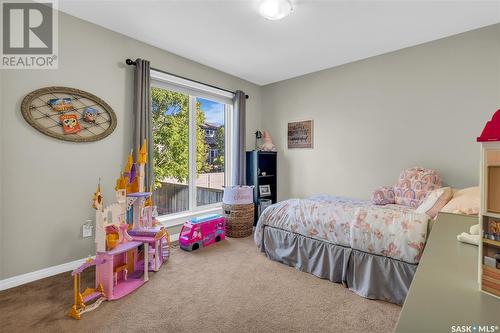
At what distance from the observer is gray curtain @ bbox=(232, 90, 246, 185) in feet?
13.0

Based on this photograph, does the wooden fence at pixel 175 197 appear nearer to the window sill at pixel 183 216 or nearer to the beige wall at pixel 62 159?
the window sill at pixel 183 216

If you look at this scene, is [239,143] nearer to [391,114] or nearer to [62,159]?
[391,114]

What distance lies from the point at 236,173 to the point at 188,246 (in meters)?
1.47

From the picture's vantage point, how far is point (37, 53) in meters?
2.24

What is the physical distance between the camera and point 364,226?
197 cm

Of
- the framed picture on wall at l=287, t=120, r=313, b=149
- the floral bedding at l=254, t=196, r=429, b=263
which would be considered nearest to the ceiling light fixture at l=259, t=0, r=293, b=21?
the floral bedding at l=254, t=196, r=429, b=263

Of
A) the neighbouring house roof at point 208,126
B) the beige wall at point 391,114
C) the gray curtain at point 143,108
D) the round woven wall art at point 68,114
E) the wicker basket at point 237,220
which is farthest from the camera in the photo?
the neighbouring house roof at point 208,126

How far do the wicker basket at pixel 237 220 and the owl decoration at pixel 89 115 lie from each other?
201 centimetres

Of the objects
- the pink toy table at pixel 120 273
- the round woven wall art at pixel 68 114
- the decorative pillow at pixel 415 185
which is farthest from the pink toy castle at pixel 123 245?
the decorative pillow at pixel 415 185

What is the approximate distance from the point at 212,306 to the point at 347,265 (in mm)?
1208

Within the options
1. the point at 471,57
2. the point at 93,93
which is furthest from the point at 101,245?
the point at 471,57

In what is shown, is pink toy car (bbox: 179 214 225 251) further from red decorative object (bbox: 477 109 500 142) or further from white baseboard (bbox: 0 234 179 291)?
red decorative object (bbox: 477 109 500 142)

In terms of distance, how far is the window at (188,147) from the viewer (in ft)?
10.8

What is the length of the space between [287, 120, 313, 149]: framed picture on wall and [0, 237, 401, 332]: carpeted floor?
7.45ft
